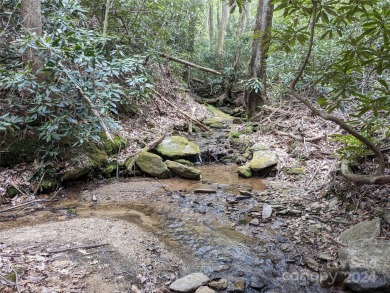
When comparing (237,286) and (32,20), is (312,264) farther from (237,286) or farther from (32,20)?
(32,20)

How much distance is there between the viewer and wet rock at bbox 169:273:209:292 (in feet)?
8.67

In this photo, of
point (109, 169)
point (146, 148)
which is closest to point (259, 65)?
point (146, 148)

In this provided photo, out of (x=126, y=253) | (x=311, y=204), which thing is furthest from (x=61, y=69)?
(x=311, y=204)

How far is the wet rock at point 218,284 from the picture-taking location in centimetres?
272

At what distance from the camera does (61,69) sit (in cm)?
465

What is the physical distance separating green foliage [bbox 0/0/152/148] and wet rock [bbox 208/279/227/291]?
10.9 feet

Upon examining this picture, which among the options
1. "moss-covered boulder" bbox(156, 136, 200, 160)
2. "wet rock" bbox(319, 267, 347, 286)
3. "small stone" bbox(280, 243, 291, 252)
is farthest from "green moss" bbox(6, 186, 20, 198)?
"wet rock" bbox(319, 267, 347, 286)

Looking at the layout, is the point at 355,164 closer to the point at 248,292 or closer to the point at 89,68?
the point at 248,292

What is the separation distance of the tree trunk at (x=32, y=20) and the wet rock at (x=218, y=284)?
4.76 meters

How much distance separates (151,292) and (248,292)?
3.08ft

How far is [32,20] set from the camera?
509 cm

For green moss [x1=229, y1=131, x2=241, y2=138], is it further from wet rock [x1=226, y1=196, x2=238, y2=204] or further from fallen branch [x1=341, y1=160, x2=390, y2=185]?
fallen branch [x1=341, y1=160, x2=390, y2=185]

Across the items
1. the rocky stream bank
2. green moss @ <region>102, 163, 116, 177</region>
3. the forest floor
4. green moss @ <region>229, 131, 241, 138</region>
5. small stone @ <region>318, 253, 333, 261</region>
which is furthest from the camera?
green moss @ <region>229, 131, 241, 138</region>

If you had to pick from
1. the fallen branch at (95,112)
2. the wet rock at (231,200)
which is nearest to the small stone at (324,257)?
the wet rock at (231,200)
